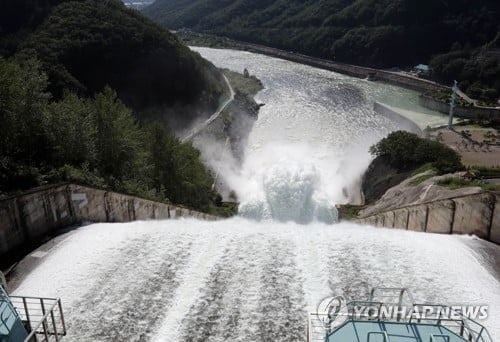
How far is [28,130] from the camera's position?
23891 mm

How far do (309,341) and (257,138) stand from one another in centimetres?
6491

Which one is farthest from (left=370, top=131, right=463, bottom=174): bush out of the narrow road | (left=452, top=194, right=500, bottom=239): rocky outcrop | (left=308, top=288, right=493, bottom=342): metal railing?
(left=308, top=288, right=493, bottom=342): metal railing

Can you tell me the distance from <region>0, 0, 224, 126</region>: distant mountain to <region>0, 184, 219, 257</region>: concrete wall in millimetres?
40518

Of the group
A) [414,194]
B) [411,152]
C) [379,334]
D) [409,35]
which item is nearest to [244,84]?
[409,35]

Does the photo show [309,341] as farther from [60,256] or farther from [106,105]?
[106,105]

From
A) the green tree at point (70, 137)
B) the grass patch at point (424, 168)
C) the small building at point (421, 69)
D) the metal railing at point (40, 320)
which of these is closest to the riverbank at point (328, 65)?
the small building at point (421, 69)

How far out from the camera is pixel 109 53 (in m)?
69.9

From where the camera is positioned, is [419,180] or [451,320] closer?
[451,320]

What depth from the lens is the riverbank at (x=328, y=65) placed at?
108562mm

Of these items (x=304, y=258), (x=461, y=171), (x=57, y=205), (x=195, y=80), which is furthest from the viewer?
(x=195, y=80)

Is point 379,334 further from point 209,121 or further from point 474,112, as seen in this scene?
point 474,112

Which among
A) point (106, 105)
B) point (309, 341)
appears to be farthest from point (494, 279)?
point (106, 105)

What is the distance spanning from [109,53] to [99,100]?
43460mm

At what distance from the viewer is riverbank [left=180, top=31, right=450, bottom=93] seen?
4274 inches
